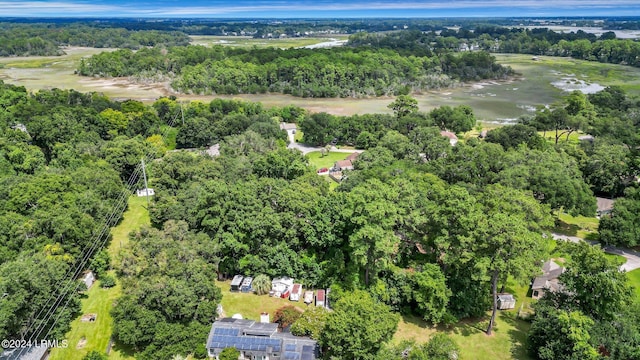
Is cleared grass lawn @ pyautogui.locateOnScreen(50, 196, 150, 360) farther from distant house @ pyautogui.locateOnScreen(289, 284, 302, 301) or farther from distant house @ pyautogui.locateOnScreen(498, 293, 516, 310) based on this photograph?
distant house @ pyautogui.locateOnScreen(498, 293, 516, 310)

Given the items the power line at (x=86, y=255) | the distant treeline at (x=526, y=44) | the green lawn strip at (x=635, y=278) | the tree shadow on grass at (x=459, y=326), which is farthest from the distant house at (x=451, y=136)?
the distant treeline at (x=526, y=44)

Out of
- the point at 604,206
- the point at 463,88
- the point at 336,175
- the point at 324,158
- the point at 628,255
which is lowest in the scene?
the point at 628,255

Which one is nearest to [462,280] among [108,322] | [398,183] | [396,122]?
[398,183]

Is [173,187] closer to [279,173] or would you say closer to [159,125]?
[279,173]

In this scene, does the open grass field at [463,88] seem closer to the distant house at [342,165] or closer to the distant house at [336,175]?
the distant house at [342,165]

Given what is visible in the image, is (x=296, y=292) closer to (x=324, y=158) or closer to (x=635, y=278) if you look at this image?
(x=635, y=278)

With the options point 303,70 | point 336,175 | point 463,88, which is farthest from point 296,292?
point 463,88
